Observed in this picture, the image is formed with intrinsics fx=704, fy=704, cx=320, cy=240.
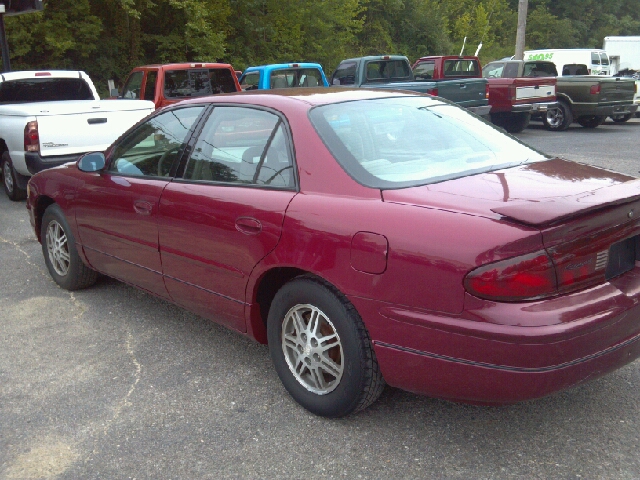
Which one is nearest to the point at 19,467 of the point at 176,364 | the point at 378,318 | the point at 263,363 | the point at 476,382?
the point at 176,364

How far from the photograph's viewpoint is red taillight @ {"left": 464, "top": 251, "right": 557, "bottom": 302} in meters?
2.68

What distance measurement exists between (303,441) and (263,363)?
3.03 feet

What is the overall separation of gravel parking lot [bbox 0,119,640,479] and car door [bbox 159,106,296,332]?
0.39 meters

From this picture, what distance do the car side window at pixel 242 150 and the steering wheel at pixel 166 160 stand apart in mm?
180

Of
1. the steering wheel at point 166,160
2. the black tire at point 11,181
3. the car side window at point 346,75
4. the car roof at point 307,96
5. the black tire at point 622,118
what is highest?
the car roof at point 307,96

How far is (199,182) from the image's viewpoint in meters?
3.96

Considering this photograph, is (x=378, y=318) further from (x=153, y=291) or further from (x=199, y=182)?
(x=153, y=291)

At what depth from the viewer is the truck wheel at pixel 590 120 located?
17905 mm

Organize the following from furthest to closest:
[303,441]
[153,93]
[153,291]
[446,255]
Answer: [153,93], [153,291], [303,441], [446,255]

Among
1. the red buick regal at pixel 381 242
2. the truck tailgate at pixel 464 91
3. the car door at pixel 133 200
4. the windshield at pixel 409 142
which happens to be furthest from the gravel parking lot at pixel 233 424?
the truck tailgate at pixel 464 91

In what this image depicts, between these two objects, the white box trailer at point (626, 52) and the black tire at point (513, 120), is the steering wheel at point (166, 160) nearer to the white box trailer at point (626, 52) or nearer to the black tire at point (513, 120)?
the black tire at point (513, 120)

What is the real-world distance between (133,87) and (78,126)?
3745 mm

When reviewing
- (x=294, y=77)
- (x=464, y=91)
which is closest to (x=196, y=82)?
(x=294, y=77)

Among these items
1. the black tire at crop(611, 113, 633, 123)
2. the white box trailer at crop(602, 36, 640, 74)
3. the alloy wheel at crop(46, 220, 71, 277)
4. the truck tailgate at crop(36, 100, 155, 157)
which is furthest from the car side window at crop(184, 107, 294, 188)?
the white box trailer at crop(602, 36, 640, 74)
